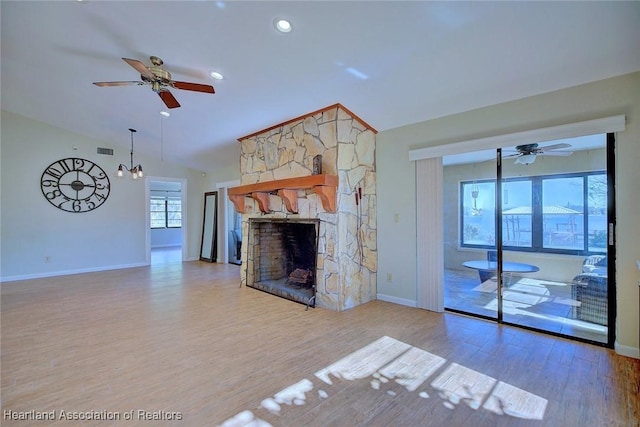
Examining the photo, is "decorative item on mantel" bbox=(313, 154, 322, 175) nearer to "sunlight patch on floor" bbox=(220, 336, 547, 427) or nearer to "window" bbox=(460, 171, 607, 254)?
"window" bbox=(460, 171, 607, 254)

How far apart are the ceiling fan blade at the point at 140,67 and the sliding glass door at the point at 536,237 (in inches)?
148

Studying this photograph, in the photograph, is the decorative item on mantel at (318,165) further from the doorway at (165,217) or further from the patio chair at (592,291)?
the doorway at (165,217)

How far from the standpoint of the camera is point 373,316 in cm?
372

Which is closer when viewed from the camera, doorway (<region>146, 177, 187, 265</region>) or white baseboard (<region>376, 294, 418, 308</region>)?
white baseboard (<region>376, 294, 418, 308</region>)

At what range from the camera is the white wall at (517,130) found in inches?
103

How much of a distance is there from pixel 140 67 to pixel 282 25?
1.45m

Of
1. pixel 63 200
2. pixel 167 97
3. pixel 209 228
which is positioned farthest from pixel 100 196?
pixel 167 97

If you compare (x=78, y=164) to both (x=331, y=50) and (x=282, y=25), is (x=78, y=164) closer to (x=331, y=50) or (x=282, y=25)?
(x=282, y=25)

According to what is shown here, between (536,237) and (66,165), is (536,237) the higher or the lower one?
the lower one

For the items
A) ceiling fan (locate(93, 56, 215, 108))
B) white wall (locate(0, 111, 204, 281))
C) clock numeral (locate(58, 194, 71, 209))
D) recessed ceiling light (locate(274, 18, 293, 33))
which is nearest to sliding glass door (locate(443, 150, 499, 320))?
recessed ceiling light (locate(274, 18, 293, 33))

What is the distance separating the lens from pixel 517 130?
3.21 metres

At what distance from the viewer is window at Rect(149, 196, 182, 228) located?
12078 millimetres

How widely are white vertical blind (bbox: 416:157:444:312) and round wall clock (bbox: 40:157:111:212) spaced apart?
7.26 m

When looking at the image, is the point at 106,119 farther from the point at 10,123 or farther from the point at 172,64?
the point at 172,64
